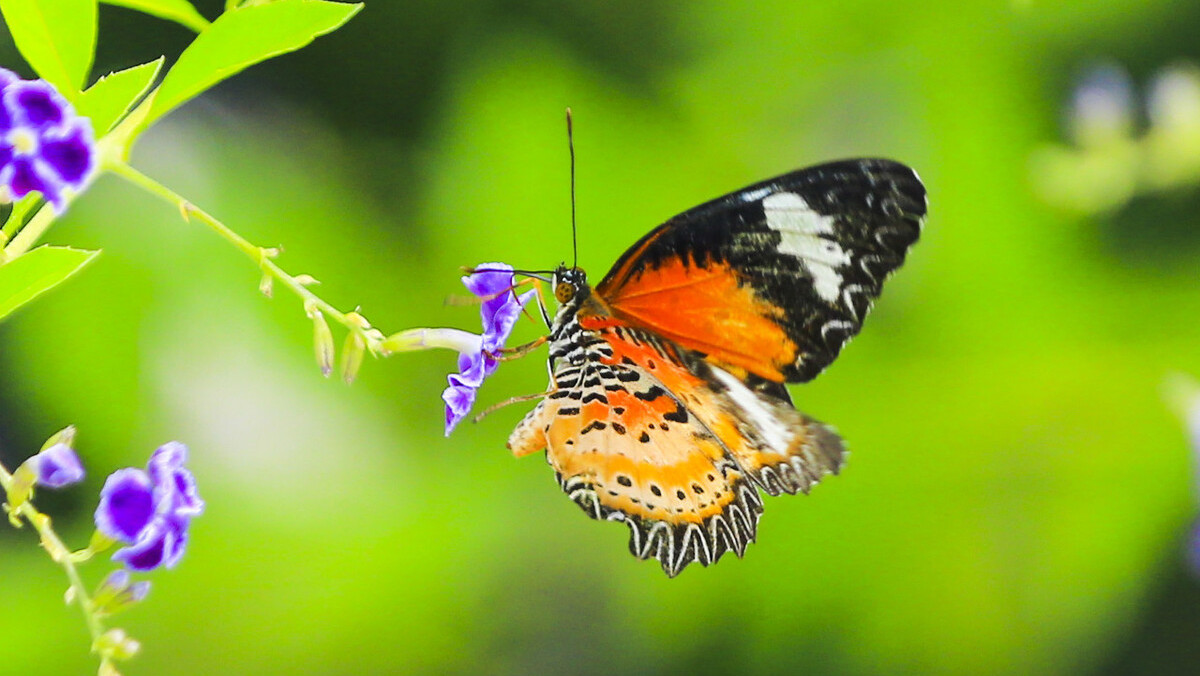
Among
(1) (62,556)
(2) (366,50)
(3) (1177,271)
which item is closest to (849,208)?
(1) (62,556)

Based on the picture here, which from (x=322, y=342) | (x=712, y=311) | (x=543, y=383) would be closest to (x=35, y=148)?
(x=322, y=342)

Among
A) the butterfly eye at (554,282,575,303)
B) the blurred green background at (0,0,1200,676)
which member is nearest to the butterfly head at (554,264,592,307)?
the butterfly eye at (554,282,575,303)

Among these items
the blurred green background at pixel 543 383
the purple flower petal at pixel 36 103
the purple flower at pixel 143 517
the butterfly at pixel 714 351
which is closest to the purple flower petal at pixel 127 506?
the purple flower at pixel 143 517

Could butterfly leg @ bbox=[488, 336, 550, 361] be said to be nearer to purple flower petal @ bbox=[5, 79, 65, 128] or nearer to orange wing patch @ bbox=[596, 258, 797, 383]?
orange wing patch @ bbox=[596, 258, 797, 383]

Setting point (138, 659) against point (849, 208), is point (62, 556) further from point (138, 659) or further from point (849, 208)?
point (138, 659)

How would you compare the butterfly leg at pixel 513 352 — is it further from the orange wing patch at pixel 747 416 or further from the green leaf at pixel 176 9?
the green leaf at pixel 176 9

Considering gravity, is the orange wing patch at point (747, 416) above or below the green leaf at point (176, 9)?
below

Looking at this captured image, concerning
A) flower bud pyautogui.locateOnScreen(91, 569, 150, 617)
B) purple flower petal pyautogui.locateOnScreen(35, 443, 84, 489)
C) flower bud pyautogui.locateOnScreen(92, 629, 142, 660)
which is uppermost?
purple flower petal pyautogui.locateOnScreen(35, 443, 84, 489)
